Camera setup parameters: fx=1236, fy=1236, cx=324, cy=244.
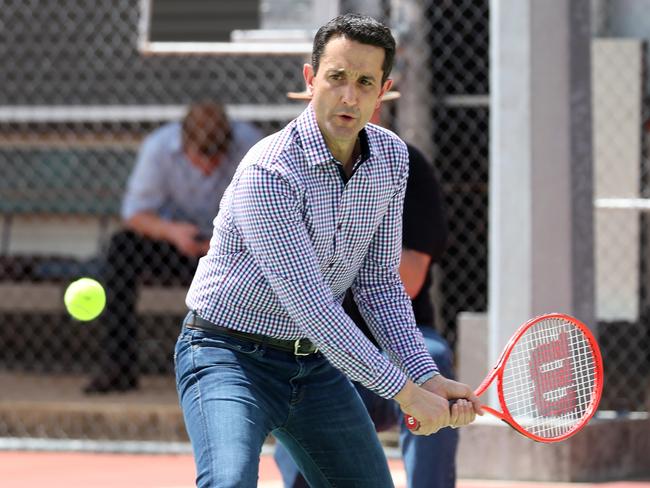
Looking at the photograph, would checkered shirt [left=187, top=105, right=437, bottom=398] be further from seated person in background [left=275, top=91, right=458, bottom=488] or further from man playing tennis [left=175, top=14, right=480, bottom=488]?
seated person in background [left=275, top=91, right=458, bottom=488]

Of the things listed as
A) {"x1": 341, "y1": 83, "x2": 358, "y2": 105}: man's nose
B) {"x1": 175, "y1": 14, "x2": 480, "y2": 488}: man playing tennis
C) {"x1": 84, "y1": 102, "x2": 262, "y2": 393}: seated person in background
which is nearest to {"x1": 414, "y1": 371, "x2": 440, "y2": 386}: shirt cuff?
{"x1": 175, "y1": 14, "x2": 480, "y2": 488}: man playing tennis

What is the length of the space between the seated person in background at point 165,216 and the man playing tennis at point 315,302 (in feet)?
13.3

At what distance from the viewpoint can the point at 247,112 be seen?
31.3 feet

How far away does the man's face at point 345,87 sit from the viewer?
3.09m

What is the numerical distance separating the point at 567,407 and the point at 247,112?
20.4 ft

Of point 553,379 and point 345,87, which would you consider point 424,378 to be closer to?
point 553,379

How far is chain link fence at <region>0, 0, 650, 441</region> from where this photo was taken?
703 centimetres

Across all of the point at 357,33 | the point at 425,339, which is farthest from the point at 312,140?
the point at 425,339

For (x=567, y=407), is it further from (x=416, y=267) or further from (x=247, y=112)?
(x=247, y=112)

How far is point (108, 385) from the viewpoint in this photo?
739 centimetres

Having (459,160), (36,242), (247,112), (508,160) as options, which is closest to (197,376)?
(508,160)

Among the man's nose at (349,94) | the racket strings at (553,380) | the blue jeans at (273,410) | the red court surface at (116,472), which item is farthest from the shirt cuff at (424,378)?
the red court surface at (116,472)

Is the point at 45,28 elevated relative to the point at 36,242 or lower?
elevated

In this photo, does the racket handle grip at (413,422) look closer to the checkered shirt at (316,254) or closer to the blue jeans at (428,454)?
the checkered shirt at (316,254)
